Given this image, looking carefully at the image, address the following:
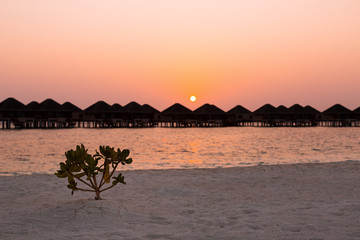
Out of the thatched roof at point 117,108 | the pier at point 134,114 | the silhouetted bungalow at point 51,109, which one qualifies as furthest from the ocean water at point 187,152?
the thatched roof at point 117,108

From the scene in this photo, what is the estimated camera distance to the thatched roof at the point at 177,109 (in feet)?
201

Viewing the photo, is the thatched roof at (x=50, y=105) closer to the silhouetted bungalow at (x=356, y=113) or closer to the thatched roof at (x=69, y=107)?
the thatched roof at (x=69, y=107)

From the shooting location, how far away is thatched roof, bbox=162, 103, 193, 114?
61219 mm

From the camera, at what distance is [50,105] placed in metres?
55.3

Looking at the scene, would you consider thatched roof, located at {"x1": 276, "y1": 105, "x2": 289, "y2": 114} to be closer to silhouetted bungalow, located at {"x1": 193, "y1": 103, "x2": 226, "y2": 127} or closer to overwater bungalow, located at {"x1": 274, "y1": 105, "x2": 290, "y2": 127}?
overwater bungalow, located at {"x1": 274, "y1": 105, "x2": 290, "y2": 127}

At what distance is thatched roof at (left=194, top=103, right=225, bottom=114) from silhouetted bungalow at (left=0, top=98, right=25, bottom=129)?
28.4 m

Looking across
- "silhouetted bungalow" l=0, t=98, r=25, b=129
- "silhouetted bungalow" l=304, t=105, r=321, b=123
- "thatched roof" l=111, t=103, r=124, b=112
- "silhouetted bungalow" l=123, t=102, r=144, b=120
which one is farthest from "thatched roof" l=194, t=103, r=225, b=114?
"silhouetted bungalow" l=0, t=98, r=25, b=129

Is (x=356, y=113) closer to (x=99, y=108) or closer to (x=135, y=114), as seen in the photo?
(x=135, y=114)

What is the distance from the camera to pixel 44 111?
182ft

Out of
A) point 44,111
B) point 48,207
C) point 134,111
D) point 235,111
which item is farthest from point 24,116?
point 48,207

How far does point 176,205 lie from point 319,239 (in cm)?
295

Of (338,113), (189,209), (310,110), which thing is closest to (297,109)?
(310,110)

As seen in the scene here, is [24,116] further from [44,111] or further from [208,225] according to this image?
[208,225]

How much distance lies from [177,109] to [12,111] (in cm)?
2595
